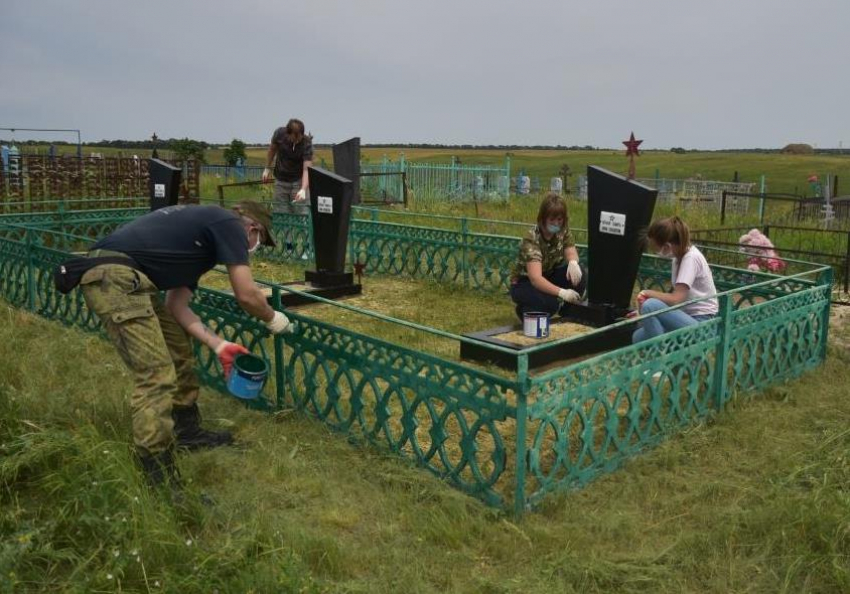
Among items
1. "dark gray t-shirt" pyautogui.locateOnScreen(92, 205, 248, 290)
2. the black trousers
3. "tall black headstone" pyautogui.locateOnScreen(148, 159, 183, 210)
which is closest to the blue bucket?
"dark gray t-shirt" pyautogui.locateOnScreen(92, 205, 248, 290)

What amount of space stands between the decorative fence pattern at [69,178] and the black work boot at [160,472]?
41.3 feet

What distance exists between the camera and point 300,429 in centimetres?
470

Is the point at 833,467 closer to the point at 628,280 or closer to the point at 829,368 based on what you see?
the point at 829,368

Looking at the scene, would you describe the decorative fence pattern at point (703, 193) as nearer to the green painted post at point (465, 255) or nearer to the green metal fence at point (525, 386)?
the green painted post at point (465, 255)

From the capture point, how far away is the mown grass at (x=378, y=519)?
10.3ft

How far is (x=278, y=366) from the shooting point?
16.2 feet

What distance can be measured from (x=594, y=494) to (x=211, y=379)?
9.13 ft

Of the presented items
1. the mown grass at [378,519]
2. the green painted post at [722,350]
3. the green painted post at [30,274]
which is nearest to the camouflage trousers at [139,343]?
the mown grass at [378,519]

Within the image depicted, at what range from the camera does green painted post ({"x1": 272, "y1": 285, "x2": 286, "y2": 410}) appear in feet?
16.0

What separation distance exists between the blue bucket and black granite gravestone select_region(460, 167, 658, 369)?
2.46 metres

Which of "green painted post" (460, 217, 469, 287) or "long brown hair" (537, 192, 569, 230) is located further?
"green painted post" (460, 217, 469, 287)

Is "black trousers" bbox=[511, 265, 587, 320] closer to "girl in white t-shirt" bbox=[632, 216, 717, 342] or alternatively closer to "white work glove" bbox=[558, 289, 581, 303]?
"white work glove" bbox=[558, 289, 581, 303]

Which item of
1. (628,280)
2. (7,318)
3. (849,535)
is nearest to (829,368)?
(628,280)

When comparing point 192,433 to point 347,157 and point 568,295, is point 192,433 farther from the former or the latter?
point 347,157
